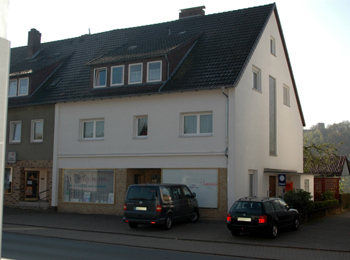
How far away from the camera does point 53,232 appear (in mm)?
16188

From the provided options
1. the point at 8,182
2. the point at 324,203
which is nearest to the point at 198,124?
the point at 324,203

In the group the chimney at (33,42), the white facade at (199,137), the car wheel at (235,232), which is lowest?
the car wheel at (235,232)

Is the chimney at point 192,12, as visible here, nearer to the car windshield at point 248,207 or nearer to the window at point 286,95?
the window at point 286,95

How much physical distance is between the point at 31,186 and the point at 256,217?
16.6 meters

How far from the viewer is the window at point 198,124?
2008cm

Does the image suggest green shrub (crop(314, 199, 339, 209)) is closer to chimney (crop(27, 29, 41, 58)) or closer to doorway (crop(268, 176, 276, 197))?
doorway (crop(268, 176, 276, 197))

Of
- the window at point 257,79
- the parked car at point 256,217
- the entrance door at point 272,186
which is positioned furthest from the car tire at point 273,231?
the window at point 257,79

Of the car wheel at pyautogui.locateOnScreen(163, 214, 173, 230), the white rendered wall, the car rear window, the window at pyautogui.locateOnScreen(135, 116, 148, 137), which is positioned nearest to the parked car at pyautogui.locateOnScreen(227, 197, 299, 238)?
the car wheel at pyautogui.locateOnScreen(163, 214, 173, 230)

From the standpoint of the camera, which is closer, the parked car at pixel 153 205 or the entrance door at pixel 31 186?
the parked car at pixel 153 205

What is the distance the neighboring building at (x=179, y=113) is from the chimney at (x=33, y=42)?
4.72 metres

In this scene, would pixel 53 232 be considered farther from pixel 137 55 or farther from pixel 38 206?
pixel 137 55

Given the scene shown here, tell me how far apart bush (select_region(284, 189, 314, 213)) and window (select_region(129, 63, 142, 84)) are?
9438 mm

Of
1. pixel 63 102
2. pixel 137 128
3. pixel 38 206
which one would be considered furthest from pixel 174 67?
pixel 38 206

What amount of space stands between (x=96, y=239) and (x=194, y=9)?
17.6 meters
